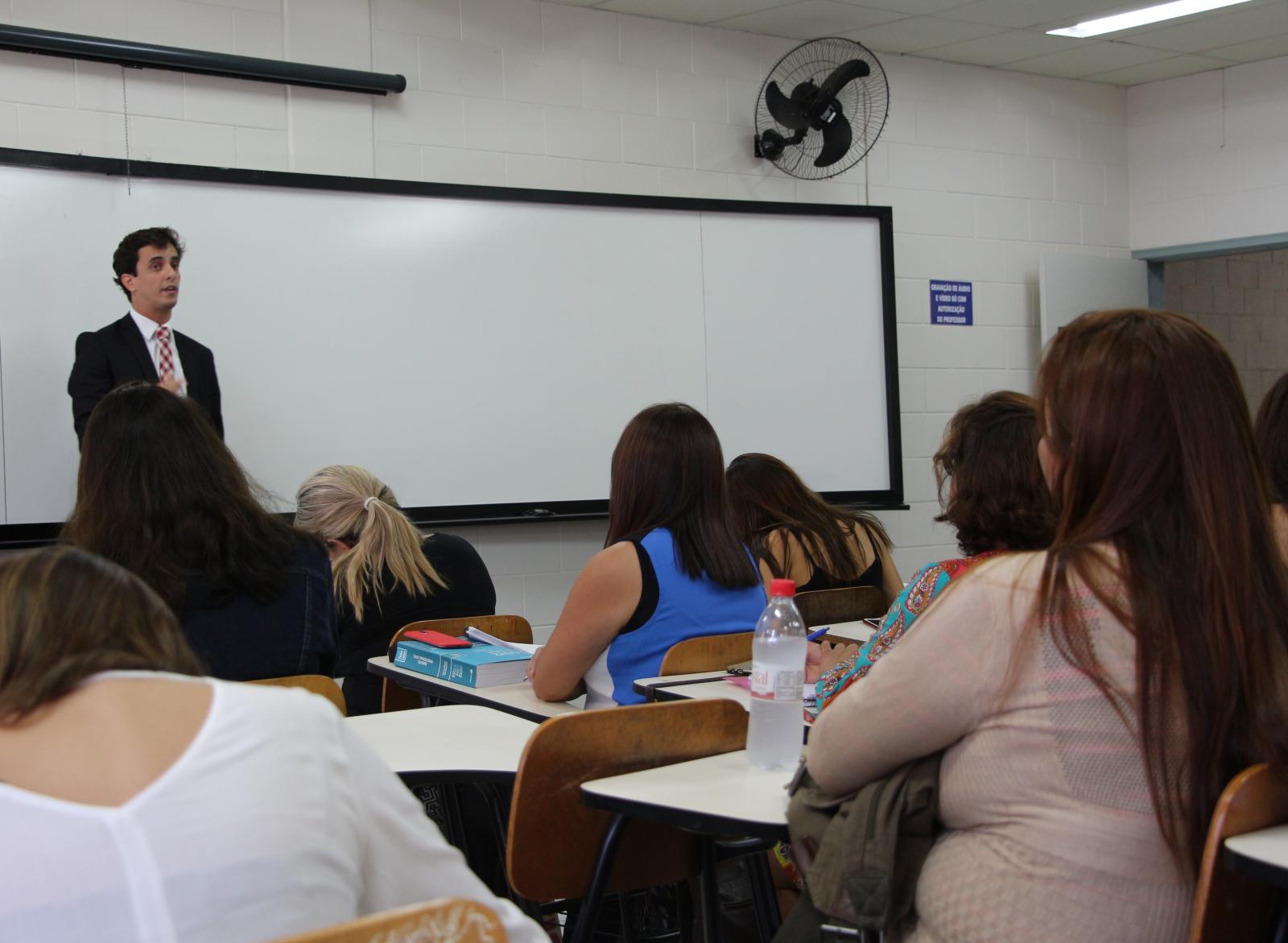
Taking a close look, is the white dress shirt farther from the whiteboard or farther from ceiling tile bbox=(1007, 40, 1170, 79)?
ceiling tile bbox=(1007, 40, 1170, 79)

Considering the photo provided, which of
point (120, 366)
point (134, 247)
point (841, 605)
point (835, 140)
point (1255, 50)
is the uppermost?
point (1255, 50)

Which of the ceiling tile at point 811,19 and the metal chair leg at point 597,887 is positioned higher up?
the ceiling tile at point 811,19

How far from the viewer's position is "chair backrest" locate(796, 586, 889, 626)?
11.1ft

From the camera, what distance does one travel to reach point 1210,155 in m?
6.29

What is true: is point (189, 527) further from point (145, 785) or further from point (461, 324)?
point (461, 324)

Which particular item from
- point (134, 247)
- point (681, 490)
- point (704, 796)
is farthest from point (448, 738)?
point (134, 247)

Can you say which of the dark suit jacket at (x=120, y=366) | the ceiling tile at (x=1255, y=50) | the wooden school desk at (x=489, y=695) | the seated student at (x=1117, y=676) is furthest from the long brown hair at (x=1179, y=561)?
the ceiling tile at (x=1255, y=50)

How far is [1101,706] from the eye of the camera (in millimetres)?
1411

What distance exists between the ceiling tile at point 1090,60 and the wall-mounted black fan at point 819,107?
0.96 metres

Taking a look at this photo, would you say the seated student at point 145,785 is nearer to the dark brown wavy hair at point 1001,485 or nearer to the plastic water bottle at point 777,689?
the plastic water bottle at point 777,689

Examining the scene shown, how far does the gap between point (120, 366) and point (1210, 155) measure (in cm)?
494

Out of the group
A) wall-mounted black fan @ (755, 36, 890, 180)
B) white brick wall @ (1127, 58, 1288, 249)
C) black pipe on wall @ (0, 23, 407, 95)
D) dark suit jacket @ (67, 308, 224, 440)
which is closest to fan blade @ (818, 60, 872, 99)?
wall-mounted black fan @ (755, 36, 890, 180)

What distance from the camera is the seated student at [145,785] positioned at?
0.98 m

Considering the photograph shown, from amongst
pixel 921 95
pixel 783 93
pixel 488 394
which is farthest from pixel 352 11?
pixel 921 95
